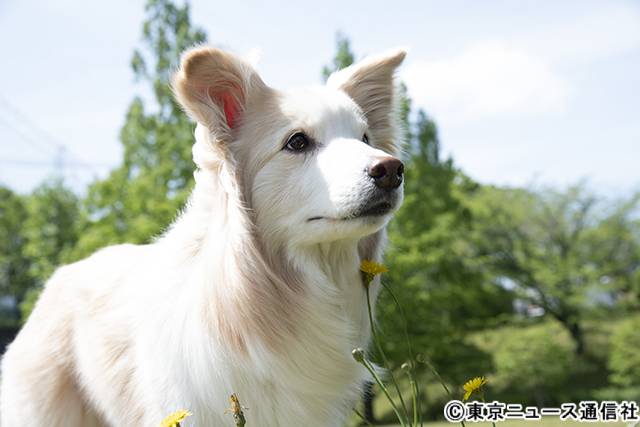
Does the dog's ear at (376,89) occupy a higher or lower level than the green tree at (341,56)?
lower

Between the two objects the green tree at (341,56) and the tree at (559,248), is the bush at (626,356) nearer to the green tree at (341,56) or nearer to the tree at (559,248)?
the tree at (559,248)

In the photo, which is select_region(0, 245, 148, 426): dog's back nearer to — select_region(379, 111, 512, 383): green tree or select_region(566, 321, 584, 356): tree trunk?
select_region(379, 111, 512, 383): green tree

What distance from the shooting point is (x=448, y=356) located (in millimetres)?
20312

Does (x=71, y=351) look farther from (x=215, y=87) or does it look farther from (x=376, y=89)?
(x=376, y=89)

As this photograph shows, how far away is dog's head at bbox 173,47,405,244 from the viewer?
270 centimetres

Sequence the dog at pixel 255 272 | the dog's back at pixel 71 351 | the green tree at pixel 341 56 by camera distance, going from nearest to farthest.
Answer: the dog at pixel 255 272
the dog's back at pixel 71 351
the green tree at pixel 341 56

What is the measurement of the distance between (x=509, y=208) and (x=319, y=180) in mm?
26290

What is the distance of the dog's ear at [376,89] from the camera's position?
338cm

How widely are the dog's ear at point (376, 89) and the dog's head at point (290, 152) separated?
223 millimetres

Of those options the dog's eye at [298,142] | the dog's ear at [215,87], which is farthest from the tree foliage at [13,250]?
the dog's eye at [298,142]

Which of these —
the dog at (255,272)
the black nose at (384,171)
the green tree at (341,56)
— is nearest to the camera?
the black nose at (384,171)

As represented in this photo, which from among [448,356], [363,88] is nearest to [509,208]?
[448,356]

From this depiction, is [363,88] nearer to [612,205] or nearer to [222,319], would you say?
[222,319]

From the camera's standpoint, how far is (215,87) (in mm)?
2963
